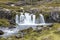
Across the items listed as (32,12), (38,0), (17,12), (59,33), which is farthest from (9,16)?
(38,0)

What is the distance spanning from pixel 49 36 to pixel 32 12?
23077mm

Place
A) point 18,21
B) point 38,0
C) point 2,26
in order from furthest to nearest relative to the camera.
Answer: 1. point 38,0
2. point 18,21
3. point 2,26

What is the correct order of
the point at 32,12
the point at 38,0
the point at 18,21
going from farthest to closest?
the point at 38,0 → the point at 32,12 → the point at 18,21

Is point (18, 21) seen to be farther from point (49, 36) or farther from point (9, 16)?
point (49, 36)

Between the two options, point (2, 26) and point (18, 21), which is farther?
point (18, 21)

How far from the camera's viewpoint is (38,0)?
64.2 metres

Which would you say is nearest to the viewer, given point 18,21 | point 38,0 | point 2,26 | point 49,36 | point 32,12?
point 49,36

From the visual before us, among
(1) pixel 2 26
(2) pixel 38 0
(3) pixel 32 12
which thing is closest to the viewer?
(1) pixel 2 26

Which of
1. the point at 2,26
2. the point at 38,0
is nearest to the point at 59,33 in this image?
the point at 2,26

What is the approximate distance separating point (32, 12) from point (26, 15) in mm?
1980

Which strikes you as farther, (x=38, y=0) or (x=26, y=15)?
(x=38, y=0)

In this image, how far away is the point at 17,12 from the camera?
40844 mm

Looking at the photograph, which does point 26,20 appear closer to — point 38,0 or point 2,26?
point 2,26

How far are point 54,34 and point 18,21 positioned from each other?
1991 centimetres
